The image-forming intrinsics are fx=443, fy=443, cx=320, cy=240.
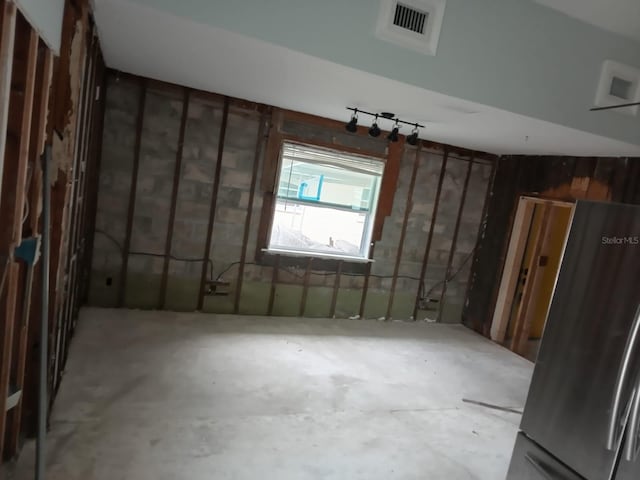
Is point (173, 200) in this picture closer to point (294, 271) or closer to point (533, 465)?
point (294, 271)

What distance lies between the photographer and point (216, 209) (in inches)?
182

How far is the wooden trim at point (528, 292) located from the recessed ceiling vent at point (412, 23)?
10.5ft

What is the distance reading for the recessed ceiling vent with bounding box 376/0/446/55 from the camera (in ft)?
8.32

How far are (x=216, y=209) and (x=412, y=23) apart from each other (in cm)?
275

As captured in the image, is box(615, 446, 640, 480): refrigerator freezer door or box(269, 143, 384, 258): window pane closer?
box(615, 446, 640, 480): refrigerator freezer door

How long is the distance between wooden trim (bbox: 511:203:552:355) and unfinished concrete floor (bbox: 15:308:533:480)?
18.8 inches

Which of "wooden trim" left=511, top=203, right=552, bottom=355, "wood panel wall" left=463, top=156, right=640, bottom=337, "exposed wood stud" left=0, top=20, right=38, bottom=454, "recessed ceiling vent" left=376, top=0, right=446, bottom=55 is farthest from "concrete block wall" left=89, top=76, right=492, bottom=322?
"exposed wood stud" left=0, top=20, right=38, bottom=454

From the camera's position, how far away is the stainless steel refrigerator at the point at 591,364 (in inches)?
76.4

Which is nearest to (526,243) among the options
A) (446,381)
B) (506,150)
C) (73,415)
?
(506,150)

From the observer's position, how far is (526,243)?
5.31 metres

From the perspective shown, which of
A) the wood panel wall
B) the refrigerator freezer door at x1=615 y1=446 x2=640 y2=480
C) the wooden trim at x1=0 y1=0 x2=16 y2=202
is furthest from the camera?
the wood panel wall

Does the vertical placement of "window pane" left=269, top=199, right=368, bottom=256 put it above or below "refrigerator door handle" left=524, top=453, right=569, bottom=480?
above

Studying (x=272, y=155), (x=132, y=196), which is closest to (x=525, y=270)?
(x=272, y=155)

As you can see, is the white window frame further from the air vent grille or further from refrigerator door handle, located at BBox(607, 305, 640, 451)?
refrigerator door handle, located at BBox(607, 305, 640, 451)
